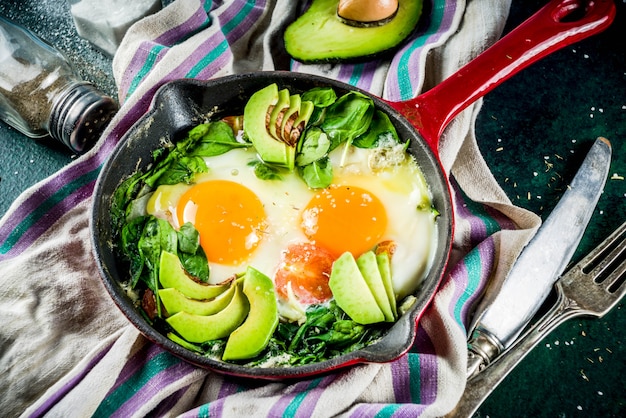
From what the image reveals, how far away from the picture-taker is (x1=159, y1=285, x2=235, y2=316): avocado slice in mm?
1695

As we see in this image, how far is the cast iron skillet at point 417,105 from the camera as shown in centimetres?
178

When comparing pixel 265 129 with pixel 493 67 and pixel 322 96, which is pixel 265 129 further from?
pixel 493 67

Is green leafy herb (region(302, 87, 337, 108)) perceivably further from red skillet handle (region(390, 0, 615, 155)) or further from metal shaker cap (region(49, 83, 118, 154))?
metal shaker cap (region(49, 83, 118, 154))

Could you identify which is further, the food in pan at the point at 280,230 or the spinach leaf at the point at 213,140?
the spinach leaf at the point at 213,140

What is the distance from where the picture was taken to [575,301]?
6.48 ft

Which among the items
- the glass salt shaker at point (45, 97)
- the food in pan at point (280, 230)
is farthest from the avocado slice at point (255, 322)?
the glass salt shaker at point (45, 97)

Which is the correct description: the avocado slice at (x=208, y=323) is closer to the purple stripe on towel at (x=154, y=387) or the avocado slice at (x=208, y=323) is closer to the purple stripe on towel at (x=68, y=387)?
the purple stripe on towel at (x=154, y=387)

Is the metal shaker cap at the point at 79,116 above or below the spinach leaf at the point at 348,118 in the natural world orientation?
below

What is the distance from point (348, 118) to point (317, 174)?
17cm

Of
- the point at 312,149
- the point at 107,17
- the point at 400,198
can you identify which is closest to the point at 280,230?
the point at 312,149

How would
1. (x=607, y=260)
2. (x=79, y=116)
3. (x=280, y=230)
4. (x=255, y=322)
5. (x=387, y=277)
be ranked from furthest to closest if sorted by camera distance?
(x=79, y=116) → (x=607, y=260) → (x=280, y=230) → (x=387, y=277) → (x=255, y=322)

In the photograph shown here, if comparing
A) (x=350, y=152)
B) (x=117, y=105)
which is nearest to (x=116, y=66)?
(x=117, y=105)

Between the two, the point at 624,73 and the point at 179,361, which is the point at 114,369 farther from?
the point at 624,73

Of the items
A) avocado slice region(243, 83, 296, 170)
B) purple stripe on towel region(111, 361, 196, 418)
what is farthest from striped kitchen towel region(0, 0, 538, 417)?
avocado slice region(243, 83, 296, 170)
